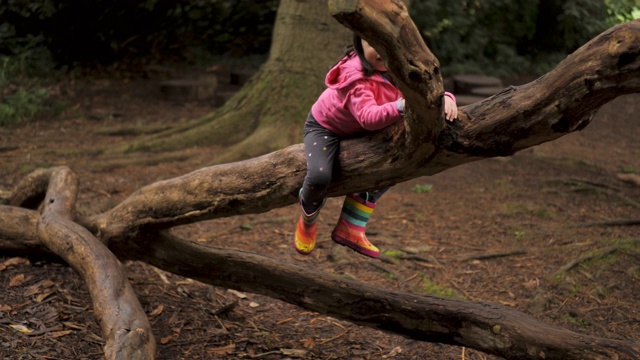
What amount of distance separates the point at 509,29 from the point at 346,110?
11.6m

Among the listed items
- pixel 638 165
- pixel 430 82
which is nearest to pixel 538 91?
pixel 430 82

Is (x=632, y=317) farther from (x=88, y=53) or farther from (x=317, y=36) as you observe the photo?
(x=88, y=53)

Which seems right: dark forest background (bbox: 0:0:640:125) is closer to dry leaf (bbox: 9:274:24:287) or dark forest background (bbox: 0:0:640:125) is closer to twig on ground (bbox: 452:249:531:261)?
dry leaf (bbox: 9:274:24:287)

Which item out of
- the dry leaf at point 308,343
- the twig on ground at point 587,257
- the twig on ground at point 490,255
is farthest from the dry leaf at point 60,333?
the twig on ground at point 587,257

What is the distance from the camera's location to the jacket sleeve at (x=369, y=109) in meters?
2.99

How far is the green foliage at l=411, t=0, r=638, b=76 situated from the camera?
1280 centimetres

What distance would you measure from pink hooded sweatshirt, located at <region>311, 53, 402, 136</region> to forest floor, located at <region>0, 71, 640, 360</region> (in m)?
1.60

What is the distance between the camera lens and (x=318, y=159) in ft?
10.7

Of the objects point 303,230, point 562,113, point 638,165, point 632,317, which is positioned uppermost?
point 562,113

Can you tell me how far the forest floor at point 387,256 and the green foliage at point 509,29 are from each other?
3.70 metres

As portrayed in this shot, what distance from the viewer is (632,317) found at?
4.89 meters

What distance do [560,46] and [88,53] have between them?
847 cm

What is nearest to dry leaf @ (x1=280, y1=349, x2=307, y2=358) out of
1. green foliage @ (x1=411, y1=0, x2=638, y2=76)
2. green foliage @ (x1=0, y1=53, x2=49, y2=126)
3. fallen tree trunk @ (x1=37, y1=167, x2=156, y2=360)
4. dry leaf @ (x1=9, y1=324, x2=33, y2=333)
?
fallen tree trunk @ (x1=37, y1=167, x2=156, y2=360)

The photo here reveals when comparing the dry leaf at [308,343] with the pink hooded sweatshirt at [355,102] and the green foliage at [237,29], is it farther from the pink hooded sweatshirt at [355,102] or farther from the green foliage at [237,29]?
the green foliage at [237,29]
